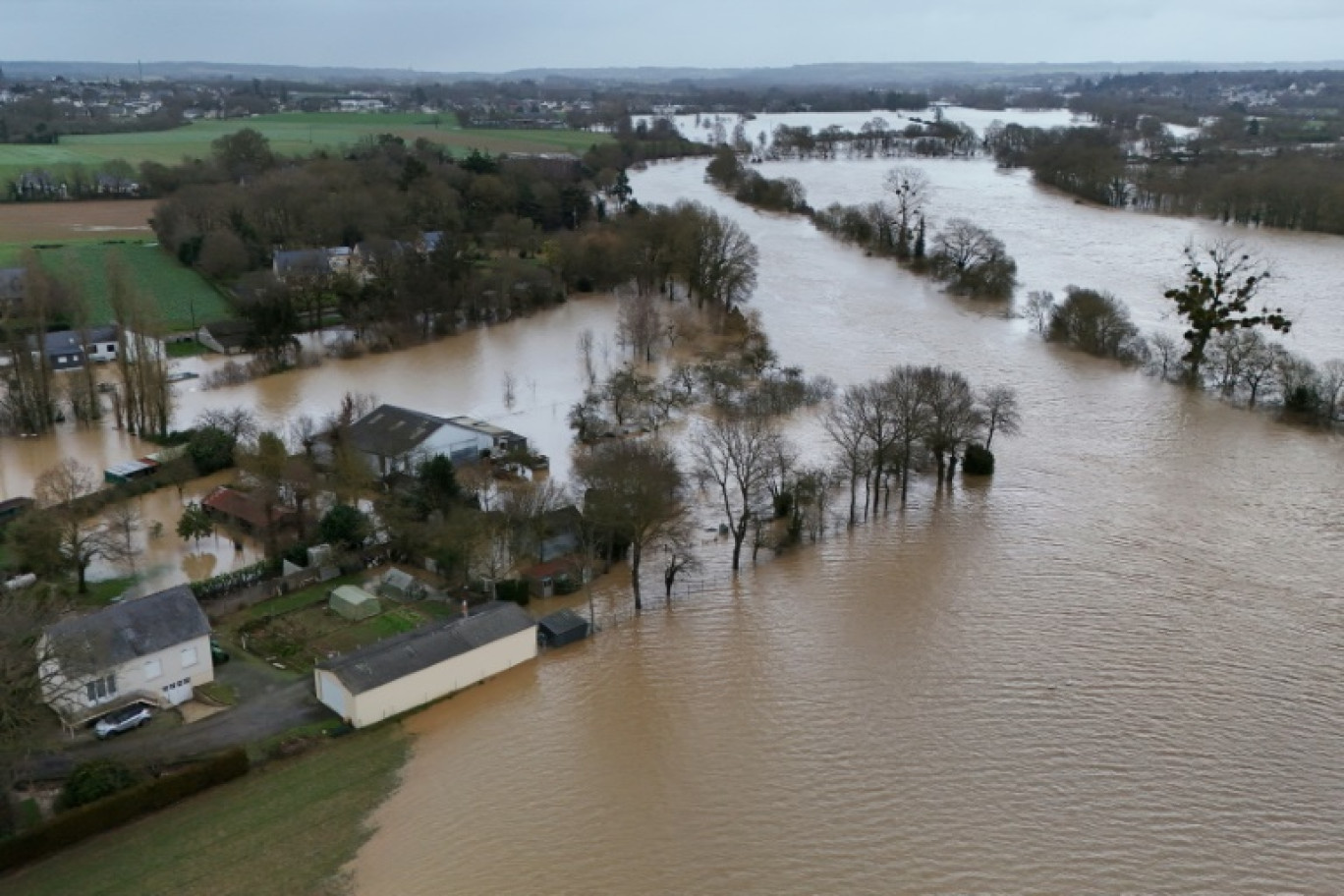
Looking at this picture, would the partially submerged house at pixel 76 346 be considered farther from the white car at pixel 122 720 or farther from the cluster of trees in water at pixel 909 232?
the cluster of trees in water at pixel 909 232

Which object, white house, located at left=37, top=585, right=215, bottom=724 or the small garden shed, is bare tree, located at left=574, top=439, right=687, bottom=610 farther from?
white house, located at left=37, top=585, right=215, bottom=724

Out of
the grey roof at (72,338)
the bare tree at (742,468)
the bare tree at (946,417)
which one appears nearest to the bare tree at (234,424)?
the grey roof at (72,338)

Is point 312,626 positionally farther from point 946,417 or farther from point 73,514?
point 946,417

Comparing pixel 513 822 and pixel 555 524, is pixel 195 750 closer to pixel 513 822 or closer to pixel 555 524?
pixel 513 822

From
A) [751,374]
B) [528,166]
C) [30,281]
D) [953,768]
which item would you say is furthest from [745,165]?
[953,768]

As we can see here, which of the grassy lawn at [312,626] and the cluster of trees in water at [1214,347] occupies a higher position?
the cluster of trees in water at [1214,347]

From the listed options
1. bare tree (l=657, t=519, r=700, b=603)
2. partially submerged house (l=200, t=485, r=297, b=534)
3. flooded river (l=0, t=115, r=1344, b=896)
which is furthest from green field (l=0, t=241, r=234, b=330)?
bare tree (l=657, t=519, r=700, b=603)

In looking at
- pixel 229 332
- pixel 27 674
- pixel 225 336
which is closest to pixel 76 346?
pixel 225 336
